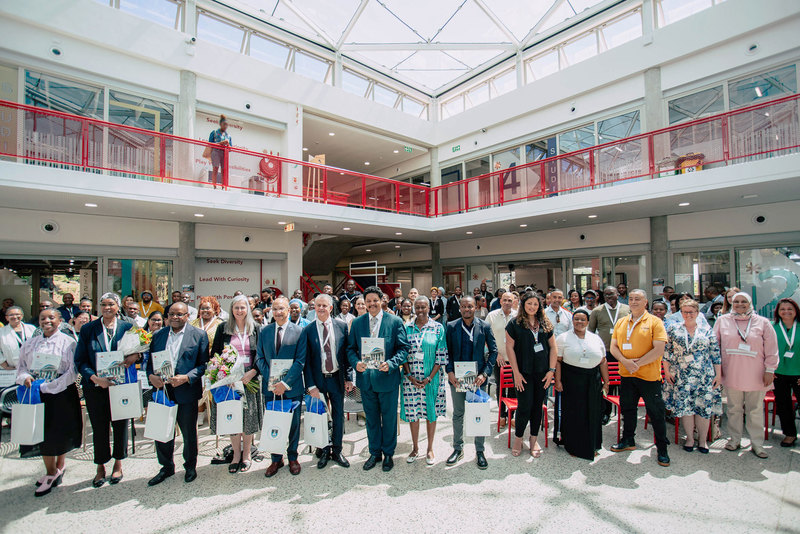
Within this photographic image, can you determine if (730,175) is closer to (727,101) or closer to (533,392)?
(727,101)

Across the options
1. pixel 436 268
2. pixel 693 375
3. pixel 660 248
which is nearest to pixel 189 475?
pixel 693 375

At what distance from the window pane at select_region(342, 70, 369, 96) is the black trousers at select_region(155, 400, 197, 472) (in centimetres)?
1409

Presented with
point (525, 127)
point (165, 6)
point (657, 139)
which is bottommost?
point (657, 139)

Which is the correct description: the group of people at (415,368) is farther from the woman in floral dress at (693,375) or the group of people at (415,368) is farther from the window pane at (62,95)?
the window pane at (62,95)

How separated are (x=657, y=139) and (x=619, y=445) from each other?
632 cm

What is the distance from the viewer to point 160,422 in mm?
3314

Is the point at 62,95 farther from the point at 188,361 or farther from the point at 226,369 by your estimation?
the point at 226,369

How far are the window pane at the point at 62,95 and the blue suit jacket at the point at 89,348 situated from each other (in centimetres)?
809

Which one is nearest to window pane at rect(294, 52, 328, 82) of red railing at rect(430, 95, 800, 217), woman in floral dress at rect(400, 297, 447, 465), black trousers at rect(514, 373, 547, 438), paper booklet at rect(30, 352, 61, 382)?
red railing at rect(430, 95, 800, 217)

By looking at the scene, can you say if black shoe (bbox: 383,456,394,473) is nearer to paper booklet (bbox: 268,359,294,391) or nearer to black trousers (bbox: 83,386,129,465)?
paper booklet (bbox: 268,359,294,391)

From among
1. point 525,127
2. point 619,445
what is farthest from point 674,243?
point 619,445

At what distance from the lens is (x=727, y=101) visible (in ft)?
28.1

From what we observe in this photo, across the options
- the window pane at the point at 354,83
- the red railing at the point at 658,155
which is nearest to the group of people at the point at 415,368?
the red railing at the point at 658,155

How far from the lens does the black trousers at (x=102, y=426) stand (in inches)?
134
